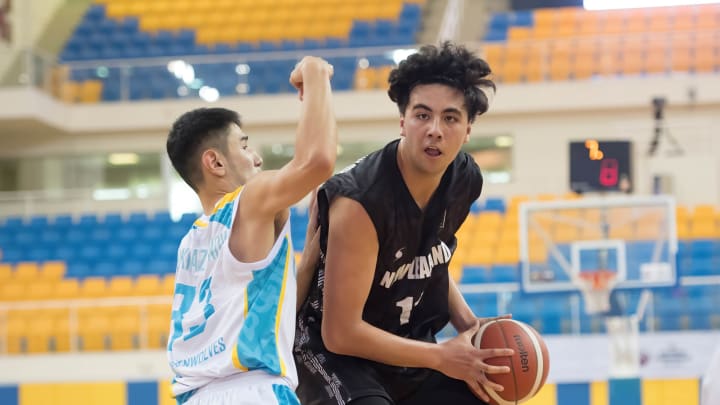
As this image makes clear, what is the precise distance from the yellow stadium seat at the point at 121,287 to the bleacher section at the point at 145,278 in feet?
0.05

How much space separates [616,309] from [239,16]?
11.4m

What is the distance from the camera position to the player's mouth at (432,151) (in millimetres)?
3305

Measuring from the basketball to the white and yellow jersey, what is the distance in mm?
811

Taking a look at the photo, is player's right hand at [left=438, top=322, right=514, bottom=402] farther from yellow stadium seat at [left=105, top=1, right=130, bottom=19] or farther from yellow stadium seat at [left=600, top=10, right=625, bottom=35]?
yellow stadium seat at [left=105, top=1, right=130, bottom=19]

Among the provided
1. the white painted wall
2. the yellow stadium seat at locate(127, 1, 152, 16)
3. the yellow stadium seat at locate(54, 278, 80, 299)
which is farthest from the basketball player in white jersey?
the yellow stadium seat at locate(127, 1, 152, 16)

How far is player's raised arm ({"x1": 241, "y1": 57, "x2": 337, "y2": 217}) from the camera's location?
2840 millimetres

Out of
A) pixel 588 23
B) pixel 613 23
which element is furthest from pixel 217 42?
pixel 613 23

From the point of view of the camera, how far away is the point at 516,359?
11.6 ft

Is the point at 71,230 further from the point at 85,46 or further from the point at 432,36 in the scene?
the point at 432,36

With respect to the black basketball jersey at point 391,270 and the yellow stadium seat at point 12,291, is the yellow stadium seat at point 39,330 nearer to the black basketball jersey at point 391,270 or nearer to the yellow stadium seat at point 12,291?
the yellow stadium seat at point 12,291

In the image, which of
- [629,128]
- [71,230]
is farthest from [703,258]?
[71,230]

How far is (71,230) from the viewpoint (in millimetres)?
15383

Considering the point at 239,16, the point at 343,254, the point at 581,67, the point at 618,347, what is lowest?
the point at 618,347

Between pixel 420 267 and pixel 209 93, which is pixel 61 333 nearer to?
pixel 209 93
